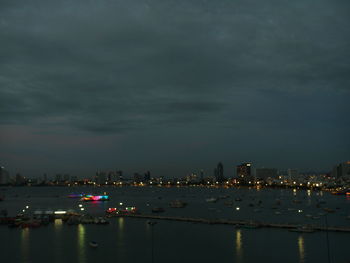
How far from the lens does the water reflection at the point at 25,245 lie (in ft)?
110

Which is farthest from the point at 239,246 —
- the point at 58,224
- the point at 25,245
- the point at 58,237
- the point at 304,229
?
the point at 58,224

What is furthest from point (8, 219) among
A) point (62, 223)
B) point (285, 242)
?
point (285, 242)

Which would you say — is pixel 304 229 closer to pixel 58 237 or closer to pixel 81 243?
pixel 81 243

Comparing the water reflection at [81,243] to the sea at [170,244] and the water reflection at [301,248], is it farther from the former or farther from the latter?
the water reflection at [301,248]

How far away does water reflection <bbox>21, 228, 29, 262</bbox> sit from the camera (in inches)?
1316

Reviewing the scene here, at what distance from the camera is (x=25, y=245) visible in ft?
125

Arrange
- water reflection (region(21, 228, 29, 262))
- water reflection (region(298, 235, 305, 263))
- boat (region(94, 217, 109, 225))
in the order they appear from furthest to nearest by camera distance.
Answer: boat (region(94, 217, 109, 225)), water reflection (region(21, 228, 29, 262)), water reflection (region(298, 235, 305, 263))

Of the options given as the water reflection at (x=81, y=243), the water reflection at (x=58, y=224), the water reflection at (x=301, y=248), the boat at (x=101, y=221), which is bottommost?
the water reflection at (x=301, y=248)

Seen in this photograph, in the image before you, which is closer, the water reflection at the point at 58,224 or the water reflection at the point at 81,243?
the water reflection at the point at 81,243

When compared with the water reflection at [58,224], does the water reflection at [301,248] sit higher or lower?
lower

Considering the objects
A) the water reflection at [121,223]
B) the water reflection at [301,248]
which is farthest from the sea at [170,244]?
the water reflection at [121,223]

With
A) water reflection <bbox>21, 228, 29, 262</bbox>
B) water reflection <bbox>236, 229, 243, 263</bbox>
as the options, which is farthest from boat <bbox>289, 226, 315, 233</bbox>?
water reflection <bbox>21, 228, 29, 262</bbox>

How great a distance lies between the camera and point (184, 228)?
46.0 m

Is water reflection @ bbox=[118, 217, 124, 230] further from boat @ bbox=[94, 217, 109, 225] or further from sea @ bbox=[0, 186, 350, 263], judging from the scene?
boat @ bbox=[94, 217, 109, 225]
